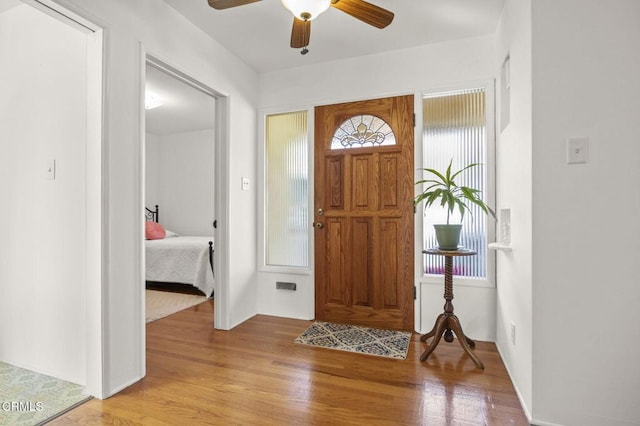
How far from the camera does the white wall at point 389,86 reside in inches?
103

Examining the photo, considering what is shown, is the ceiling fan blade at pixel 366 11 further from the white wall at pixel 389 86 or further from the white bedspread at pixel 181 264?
the white bedspread at pixel 181 264

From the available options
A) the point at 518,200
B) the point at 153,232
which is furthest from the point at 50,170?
the point at 153,232

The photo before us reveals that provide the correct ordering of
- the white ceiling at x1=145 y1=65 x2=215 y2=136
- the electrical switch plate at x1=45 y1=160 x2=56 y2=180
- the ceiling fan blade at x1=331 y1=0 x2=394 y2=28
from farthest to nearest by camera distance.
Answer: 1. the white ceiling at x1=145 y1=65 x2=215 y2=136
2. the electrical switch plate at x1=45 y1=160 x2=56 y2=180
3. the ceiling fan blade at x1=331 y1=0 x2=394 y2=28

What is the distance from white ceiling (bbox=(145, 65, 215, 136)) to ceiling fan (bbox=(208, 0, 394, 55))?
152cm

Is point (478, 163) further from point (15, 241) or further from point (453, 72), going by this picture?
point (15, 241)

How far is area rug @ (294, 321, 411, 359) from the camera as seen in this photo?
239cm

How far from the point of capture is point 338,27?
2508 millimetres

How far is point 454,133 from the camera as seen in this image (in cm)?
272

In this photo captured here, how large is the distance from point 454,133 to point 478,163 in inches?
12.9

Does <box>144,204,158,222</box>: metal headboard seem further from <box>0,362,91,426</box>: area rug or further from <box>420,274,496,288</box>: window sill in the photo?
<box>420,274,496,288</box>: window sill

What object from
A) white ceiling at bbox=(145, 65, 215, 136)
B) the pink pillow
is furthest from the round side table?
the pink pillow
